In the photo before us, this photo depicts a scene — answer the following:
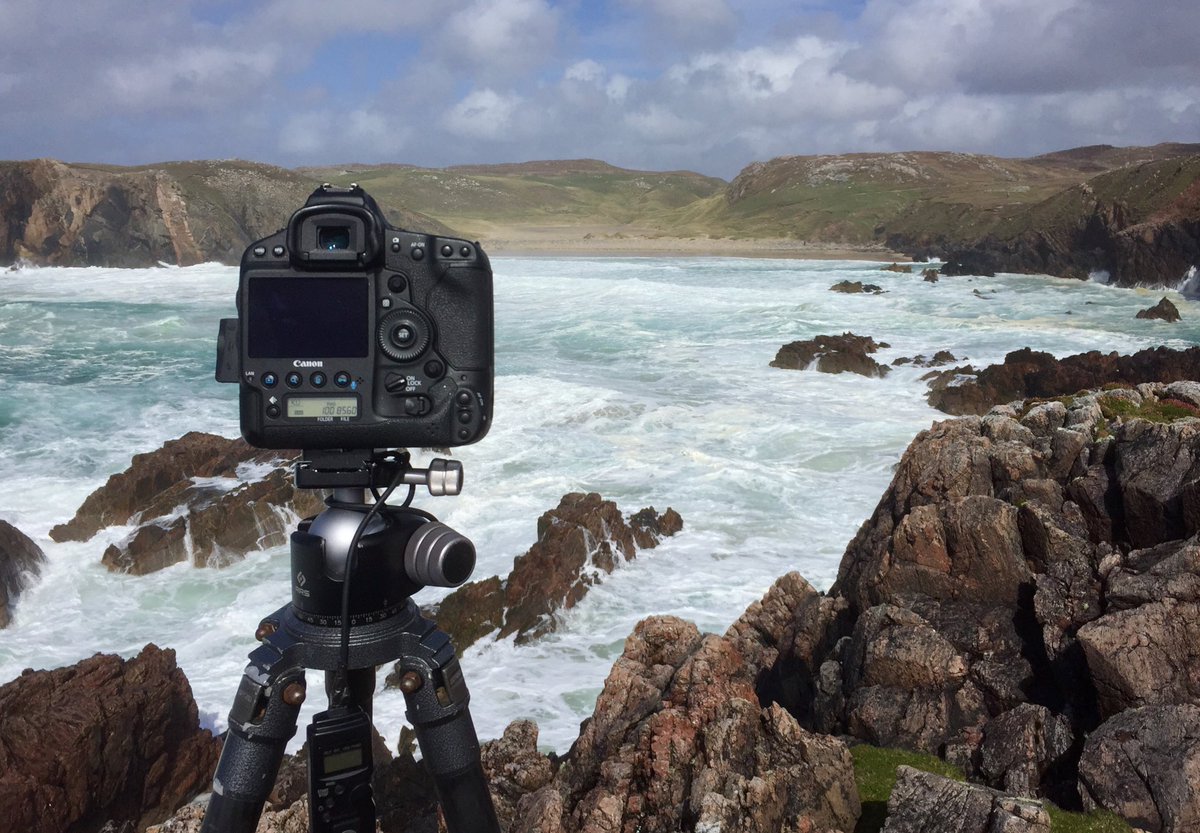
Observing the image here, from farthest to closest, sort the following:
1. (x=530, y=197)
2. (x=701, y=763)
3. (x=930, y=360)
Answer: (x=530, y=197)
(x=930, y=360)
(x=701, y=763)

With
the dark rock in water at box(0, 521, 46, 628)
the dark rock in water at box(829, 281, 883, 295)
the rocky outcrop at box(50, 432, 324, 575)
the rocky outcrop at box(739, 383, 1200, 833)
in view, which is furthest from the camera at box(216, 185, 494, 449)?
the dark rock in water at box(829, 281, 883, 295)

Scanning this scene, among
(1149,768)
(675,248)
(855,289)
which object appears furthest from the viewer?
(675,248)

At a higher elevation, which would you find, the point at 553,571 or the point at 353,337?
the point at 353,337

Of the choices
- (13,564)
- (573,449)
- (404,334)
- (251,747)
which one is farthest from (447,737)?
(573,449)

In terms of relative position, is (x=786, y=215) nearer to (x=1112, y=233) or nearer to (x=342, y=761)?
(x=1112, y=233)

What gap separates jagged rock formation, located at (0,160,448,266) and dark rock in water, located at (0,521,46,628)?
152ft

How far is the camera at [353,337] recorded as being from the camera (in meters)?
2.13

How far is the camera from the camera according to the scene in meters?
2.13

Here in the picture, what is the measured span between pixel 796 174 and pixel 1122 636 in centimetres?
12554

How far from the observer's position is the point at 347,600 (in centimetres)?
196

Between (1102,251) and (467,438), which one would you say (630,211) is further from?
(467,438)

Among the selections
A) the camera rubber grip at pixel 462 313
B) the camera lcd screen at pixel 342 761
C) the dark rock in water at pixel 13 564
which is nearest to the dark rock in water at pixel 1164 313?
the dark rock in water at pixel 13 564

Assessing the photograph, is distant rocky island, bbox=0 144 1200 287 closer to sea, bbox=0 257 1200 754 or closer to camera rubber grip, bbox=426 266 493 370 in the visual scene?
sea, bbox=0 257 1200 754

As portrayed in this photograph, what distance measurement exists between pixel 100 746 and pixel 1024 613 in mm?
6021
